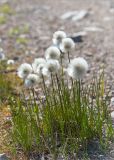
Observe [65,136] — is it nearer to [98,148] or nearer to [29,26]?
[98,148]

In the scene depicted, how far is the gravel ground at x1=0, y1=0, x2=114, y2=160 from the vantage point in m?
8.67

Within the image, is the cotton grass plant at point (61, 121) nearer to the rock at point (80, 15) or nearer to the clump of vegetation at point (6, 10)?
the rock at point (80, 15)

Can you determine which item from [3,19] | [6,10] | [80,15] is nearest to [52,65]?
[80,15]

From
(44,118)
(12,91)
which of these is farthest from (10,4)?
(44,118)

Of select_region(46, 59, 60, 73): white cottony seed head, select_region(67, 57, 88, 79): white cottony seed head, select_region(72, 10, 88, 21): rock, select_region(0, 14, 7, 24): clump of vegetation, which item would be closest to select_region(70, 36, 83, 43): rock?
select_region(72, 10, 88, 21): rock

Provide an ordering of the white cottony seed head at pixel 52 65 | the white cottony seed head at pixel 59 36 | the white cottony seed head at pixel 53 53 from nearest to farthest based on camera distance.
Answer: the white cottony seed head at pixel 52 65 < the white cottony seed head at pixel 53 53 < the white cottony seed head at pixel 59 36

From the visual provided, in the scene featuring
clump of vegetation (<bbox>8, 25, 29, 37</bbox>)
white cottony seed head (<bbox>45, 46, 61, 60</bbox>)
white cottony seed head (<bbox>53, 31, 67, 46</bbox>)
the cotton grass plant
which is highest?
white cottony seed head (<bbox>53, 31, 67, 46</bbox>)

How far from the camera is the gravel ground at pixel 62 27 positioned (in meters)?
8.67

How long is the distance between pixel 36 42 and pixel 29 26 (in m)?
1.21

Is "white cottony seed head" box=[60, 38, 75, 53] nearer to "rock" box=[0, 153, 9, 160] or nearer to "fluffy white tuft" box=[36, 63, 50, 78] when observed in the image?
"fluffy white tuft" box=[36, 63, 50, 78]

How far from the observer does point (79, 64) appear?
4887 mm

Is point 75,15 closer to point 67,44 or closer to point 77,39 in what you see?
point 77,39

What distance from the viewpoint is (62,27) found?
10570mm

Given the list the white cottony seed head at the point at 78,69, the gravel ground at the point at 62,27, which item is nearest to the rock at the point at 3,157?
the white cottony seed head at the point at 78,69
